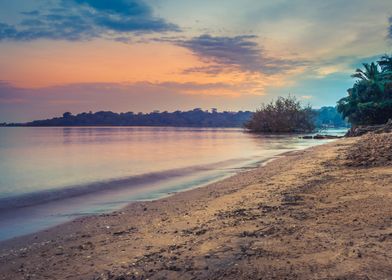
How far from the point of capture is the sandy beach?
3.71m

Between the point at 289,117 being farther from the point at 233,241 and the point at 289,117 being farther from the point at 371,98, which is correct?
the point at 233,241

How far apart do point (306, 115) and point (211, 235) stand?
8797cm

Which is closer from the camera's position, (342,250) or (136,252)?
(342,250)

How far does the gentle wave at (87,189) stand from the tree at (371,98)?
3308 centimetres

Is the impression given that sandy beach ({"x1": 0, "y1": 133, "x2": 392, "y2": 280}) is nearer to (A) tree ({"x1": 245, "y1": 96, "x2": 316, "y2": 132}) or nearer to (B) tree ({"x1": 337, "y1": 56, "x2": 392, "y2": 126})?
(B) tree ({"x1": 337, "y1": 56, "x2": 392, "y2": 126})

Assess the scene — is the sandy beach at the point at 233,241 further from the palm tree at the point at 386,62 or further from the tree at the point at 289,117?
the tree at the point at 289,117

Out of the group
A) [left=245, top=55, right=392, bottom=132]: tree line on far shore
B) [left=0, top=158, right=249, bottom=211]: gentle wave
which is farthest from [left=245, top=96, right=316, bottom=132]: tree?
[left=0, top=158, right=249, bottom=211]: gentle wave

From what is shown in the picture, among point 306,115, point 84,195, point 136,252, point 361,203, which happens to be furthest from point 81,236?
point 306,115

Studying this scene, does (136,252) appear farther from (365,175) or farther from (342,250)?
(365,175)

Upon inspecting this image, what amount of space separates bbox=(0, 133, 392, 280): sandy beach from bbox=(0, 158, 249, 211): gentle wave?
4.59 metres

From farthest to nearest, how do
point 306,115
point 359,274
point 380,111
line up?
1. point 306,115
2. point 380,111
3. point 359,274

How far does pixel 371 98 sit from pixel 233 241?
153ft

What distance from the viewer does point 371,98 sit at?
45.6 m

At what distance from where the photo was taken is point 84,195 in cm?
1225
